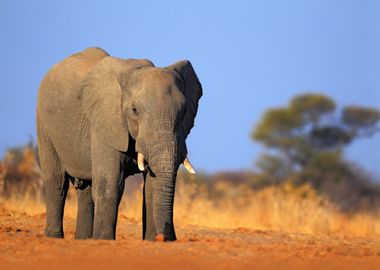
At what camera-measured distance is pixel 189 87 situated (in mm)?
11484

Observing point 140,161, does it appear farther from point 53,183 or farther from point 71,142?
point 53,183

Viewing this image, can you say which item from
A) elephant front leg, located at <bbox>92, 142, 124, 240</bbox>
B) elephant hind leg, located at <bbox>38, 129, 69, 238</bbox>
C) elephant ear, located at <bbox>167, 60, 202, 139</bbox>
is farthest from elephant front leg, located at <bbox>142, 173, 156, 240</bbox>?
elephant hind leg, located at <bbox>38, 129, 69, 238</bbox>

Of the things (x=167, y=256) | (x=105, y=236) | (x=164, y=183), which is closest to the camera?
(x=167, y=256)

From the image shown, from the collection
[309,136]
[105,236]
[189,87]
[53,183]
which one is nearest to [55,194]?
[53,183]

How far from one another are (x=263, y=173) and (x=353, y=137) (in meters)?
4.79

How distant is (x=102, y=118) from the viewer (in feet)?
36.4

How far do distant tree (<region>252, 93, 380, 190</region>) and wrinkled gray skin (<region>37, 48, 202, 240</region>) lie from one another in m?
26.4

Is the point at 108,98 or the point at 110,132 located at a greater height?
the point at 108,98

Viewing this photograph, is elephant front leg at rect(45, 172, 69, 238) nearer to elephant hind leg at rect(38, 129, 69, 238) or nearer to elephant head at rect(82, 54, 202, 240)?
elephant hind leg at rect(38, 129, 69, 238)

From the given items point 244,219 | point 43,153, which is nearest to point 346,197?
point 244,219

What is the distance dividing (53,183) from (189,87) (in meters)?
2.37

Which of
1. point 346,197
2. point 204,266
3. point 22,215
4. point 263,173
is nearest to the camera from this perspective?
point 204,266

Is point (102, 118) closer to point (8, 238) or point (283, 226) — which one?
point (8, 238)

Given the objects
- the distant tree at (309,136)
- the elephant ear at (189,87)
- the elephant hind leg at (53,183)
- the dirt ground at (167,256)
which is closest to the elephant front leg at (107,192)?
the elephant ear at (189,87)
